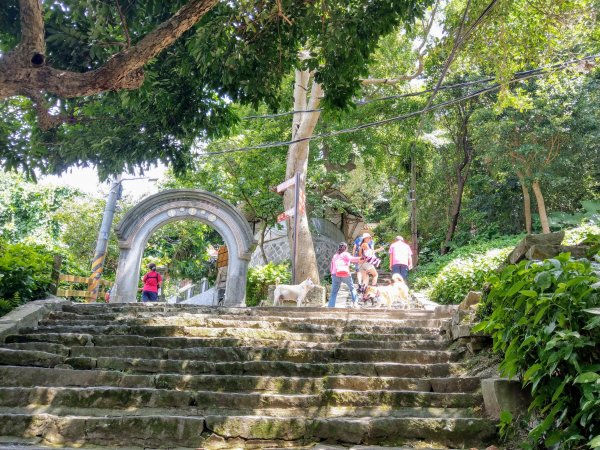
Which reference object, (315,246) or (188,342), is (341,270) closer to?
(188,342)

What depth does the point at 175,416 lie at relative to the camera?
4.79 metres

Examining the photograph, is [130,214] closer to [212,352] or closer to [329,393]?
[212,352]

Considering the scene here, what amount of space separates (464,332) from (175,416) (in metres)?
3.57

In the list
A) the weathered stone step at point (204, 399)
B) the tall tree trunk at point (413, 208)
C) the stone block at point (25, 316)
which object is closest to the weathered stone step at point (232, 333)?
the stone block at point (25, 316)

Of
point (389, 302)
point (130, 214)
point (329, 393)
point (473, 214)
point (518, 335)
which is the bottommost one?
point (329, 393)

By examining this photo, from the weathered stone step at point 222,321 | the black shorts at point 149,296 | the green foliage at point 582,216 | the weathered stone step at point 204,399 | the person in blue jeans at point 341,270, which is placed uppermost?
the green foliage at point 582,216

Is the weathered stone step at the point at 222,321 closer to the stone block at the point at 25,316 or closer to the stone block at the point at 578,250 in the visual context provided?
the stone block at the point at 25,316

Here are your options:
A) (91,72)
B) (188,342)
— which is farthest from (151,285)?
(91,72)

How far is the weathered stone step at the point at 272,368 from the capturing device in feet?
19.9

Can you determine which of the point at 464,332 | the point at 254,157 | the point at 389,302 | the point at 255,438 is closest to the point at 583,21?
the point at 389,302

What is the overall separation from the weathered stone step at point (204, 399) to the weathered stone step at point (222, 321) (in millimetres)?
2413

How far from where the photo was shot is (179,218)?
45.2 ft

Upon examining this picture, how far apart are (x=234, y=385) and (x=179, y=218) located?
8.68 meters

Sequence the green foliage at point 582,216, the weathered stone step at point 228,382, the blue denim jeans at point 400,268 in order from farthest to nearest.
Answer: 1. the green foliage at point 582,216
2. the blue denim jeans at point 400,268
3. the weathered stone step at point 228,382
